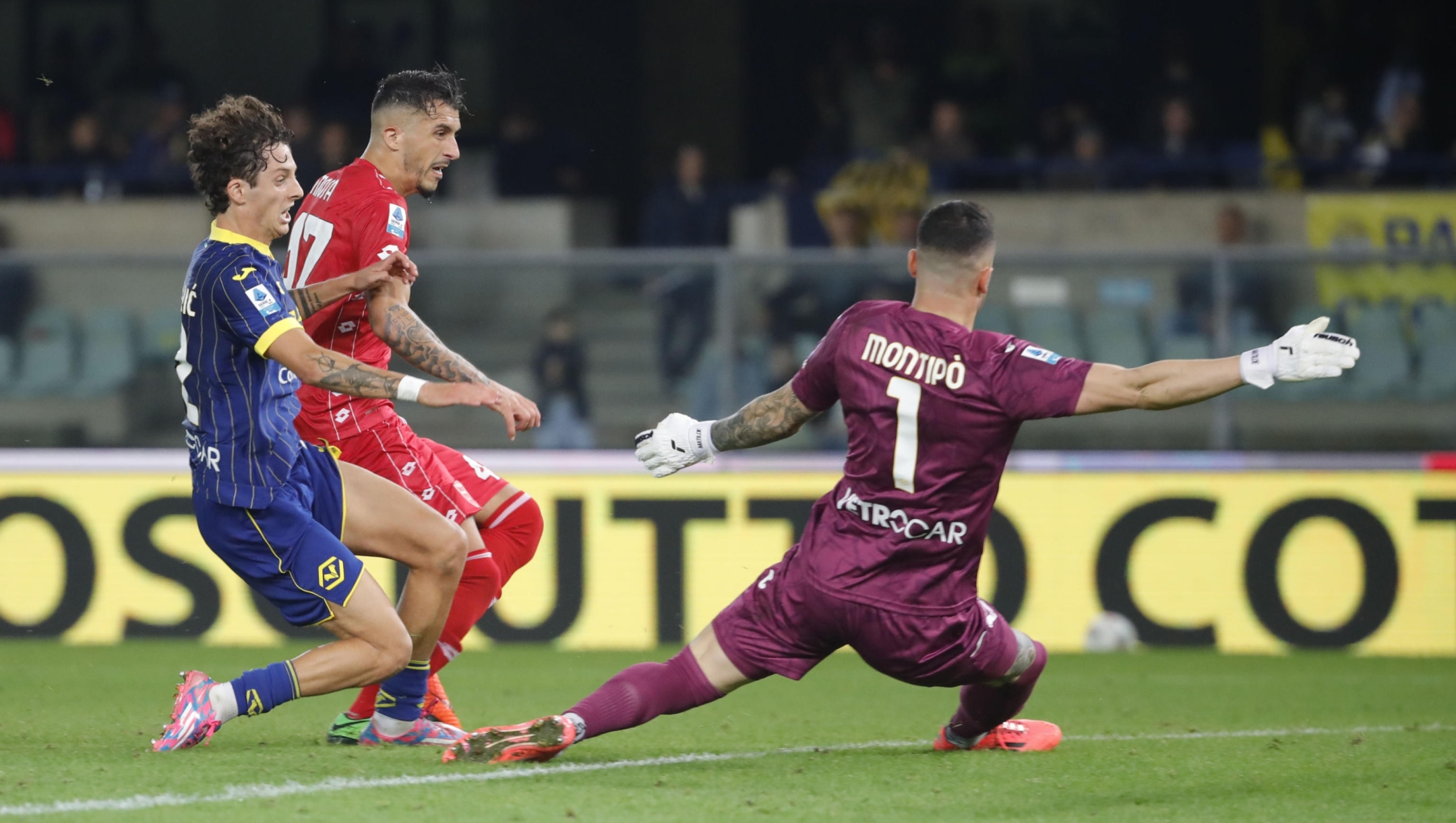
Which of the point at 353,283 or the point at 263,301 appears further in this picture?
the point at 353,283

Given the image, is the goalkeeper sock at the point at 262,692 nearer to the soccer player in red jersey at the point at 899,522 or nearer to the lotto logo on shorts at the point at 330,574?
the lotto logo on shorts at the point at 330,574

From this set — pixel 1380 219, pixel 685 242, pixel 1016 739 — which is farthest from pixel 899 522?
pixel 1380 219

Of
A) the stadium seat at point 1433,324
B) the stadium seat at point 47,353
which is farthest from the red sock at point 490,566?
the stadium seat at point 1433,324

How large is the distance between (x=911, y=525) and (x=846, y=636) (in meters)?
0.38

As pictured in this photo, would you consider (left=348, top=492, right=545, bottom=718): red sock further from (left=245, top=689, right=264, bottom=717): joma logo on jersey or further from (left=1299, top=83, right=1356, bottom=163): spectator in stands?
(left=1299, top=83, right=1356, bottom=163): spectator in stands

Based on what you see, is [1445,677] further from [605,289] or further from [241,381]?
[241,381]

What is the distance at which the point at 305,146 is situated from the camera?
1456 centimetres

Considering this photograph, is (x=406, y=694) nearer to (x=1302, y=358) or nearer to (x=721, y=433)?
(x=721, y=433)

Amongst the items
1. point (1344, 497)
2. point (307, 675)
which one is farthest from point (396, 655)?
point (1344, 497)

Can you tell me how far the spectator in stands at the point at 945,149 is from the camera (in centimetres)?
1386

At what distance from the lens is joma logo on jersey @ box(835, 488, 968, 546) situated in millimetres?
5043

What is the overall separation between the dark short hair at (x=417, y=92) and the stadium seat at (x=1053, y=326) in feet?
15.1

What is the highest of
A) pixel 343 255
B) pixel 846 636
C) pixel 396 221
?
pixel 396 221

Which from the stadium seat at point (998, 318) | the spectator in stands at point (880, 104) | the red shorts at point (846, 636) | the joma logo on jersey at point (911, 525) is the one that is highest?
the spectator in stands at point (880, 104)
